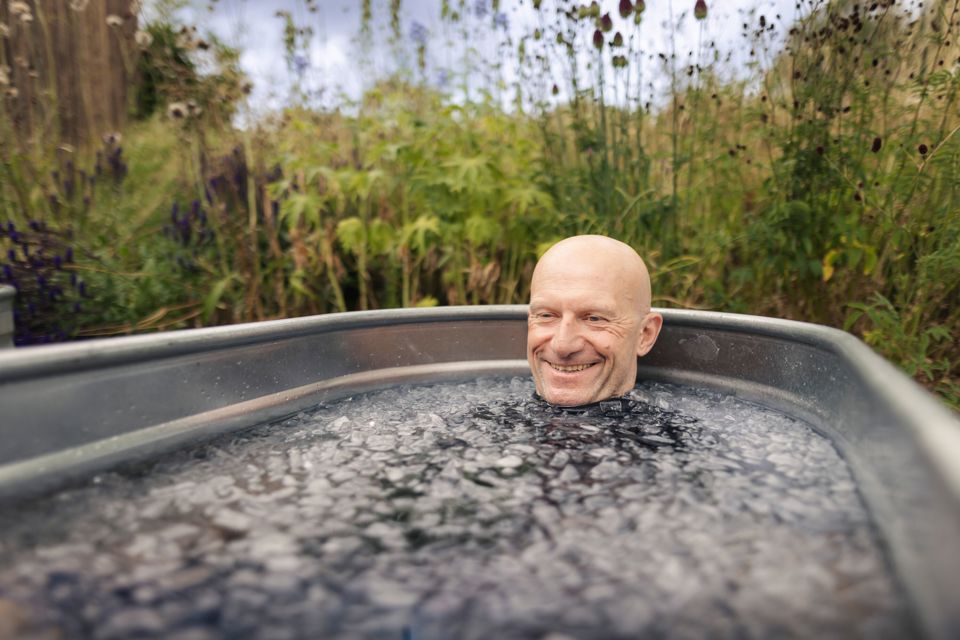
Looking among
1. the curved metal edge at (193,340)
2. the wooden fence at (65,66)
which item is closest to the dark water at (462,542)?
the curved metal edge at (193,340)

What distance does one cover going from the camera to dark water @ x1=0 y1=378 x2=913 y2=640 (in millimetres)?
1013

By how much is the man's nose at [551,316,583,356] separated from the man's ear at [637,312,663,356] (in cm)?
25

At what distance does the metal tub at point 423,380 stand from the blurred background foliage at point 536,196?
2.44 ft

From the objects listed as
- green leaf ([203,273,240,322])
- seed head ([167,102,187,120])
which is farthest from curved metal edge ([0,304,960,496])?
A: seed head ([167,102,187,120])

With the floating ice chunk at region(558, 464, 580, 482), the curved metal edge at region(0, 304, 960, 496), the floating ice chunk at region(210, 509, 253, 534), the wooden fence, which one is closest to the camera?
the curved metal edge at region(0, 304, 960, 496)

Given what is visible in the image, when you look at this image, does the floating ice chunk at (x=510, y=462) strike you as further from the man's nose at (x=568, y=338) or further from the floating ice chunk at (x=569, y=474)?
the man's nose at (x=568, y=338)

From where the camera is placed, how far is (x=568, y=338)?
196cm

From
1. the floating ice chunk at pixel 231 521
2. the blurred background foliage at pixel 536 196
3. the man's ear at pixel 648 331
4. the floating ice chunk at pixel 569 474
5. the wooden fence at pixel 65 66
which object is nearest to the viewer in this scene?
the floating ice chunk at pixel 231 521

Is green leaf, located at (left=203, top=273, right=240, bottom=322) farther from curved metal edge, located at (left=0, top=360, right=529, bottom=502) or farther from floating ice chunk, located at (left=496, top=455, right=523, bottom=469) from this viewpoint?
floating ice chunk, located at (left=496, top=455, right=523, bottom=469)

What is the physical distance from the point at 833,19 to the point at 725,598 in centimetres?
260

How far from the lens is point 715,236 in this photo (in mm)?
2848

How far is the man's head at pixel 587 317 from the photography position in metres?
1.96

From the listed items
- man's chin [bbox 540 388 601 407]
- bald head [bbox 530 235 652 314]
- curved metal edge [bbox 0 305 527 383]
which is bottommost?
man's chin [bbox 540 388 601 407]

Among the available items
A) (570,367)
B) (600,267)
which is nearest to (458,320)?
(570,367)
